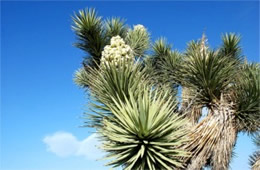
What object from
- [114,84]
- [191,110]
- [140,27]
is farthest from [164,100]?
[140,27]

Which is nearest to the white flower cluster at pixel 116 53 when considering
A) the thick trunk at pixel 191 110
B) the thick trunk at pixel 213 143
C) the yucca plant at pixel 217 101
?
the yucca plant at pixel 217 101

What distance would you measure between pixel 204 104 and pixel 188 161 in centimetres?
97

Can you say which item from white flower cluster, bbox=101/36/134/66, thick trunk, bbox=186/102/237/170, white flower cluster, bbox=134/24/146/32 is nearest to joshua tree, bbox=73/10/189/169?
white flower cluster, bbox=101/36/134/66

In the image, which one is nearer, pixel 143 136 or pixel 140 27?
pixel 143 136

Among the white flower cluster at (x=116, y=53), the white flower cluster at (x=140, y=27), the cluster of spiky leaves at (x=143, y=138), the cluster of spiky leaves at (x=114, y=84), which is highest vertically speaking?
the white flower cluster at (x=140, y=27)

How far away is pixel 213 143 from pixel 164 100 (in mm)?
1045

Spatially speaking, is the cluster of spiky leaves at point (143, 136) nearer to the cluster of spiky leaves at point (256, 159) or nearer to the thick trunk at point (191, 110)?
the thick trunk at point (191, 110)

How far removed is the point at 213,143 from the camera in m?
4.82

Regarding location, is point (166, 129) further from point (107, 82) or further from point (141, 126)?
point (107, 82)

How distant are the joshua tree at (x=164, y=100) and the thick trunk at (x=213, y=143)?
0.01m

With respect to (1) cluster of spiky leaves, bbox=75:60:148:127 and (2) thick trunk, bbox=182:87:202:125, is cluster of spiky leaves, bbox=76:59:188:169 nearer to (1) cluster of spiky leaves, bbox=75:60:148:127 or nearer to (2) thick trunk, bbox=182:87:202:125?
(1) cluster of spiky leaves, bbox=75:60:148:127

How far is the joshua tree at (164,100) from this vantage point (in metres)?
3.57

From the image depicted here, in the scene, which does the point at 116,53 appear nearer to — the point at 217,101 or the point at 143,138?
the point at 143,138

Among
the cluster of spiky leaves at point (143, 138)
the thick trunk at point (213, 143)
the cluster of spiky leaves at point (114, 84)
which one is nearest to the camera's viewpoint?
the cluster of spiky leaves at point (143, 138)
